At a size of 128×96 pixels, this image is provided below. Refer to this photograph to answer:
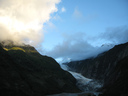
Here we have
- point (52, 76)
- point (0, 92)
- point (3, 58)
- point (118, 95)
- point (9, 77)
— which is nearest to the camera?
point (118, 95)

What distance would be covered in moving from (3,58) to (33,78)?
39.5 meters

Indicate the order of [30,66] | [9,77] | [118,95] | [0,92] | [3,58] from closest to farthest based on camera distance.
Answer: [118,95], [0,92], [9,77], [3,58], [30,66]

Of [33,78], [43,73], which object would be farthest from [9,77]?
[43,73]

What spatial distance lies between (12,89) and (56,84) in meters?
82.1

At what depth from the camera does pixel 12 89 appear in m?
90.4

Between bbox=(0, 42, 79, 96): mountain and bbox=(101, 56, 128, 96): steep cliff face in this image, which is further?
bbox=(0, 42, 79, 96): mountain

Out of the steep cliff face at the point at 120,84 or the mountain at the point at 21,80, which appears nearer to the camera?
the steep cliff face at the point at 120,84

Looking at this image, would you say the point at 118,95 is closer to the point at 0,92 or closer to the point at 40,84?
the point at 0,92

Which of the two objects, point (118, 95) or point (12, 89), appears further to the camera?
point (12, 89)

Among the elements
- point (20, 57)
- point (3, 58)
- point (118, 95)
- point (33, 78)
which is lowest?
point (118, 95)

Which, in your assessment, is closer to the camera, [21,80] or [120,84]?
[120,84]

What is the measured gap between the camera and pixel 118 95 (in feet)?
201

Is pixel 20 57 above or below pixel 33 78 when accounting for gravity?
above

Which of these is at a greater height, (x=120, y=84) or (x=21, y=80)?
(x=21, y=80)
